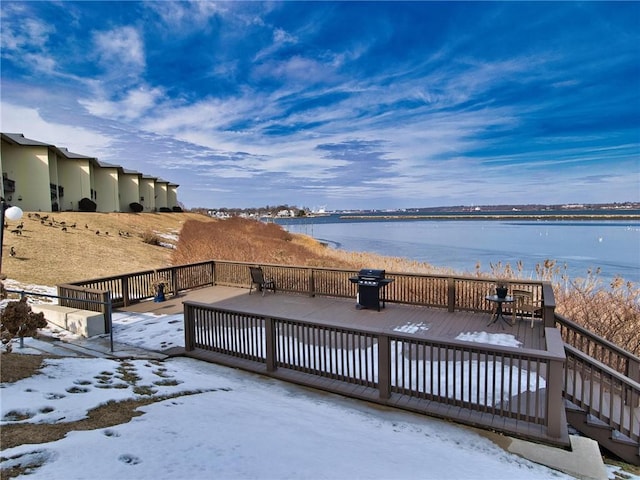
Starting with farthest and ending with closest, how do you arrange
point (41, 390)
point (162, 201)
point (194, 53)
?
point (162, 201), point (194, 53), point (41, 390)

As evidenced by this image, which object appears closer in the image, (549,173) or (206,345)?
(206,345)

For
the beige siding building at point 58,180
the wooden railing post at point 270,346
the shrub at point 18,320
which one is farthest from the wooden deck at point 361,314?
the beige siding building at point 58,180

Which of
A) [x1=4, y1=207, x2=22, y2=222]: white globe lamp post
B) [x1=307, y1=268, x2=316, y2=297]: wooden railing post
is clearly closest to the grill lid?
[x1=307, y1=268, x2=316, y2=297]: wooden railing post

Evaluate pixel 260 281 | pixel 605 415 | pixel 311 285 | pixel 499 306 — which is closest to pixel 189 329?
pixel 260 281

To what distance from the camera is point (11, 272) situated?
11.9 m

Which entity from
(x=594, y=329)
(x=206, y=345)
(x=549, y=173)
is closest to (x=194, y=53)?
(x=206, y=345)

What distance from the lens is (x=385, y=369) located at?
429 cm

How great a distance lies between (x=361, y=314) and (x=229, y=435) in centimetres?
508

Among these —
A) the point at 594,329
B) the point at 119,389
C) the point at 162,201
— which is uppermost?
the point at 162,201

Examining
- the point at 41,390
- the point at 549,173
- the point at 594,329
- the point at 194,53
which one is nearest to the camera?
the point at 41,390

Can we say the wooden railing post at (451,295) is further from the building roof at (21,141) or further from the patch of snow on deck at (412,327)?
the building roof at (21,141)

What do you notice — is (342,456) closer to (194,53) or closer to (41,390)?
(41,390)

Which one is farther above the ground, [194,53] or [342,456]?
[194,53]

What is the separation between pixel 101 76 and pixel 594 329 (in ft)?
74.4
